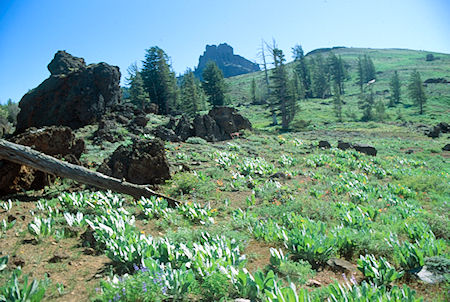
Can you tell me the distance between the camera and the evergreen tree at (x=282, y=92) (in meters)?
43.6

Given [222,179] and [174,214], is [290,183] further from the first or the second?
[174,214]

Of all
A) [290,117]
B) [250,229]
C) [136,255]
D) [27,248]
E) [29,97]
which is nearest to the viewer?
[136,255]

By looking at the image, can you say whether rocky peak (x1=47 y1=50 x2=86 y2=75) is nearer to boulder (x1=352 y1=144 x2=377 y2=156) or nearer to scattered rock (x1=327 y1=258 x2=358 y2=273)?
boulder (x1=352 y1=144 x2=377 y2=156)

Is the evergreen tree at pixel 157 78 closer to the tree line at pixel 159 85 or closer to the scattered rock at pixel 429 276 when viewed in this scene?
the tree line at pixel 159 85

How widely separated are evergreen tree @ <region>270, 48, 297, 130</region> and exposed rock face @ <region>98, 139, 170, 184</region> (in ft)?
114

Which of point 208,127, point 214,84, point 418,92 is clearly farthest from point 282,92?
point 418,92

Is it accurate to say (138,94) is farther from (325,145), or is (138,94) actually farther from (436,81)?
(436,81)

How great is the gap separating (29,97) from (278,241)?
2425 cm

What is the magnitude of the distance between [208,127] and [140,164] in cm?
1328

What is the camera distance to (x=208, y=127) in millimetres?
21953

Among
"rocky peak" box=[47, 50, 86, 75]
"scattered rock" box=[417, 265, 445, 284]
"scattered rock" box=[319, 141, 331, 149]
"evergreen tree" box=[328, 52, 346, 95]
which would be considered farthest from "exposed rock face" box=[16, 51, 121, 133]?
"evergreen tree" box=[328, 52, 346, 95]

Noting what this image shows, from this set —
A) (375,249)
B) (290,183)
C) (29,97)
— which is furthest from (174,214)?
(29,97)

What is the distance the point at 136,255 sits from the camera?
3701 millimetres

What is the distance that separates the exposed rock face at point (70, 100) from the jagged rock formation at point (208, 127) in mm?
6063
